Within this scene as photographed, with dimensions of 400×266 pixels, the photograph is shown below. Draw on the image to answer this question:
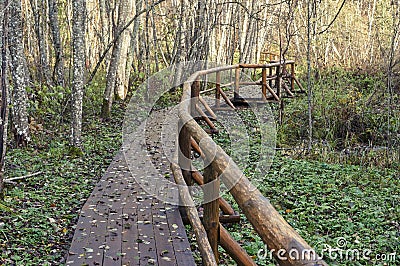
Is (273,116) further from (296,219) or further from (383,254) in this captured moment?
(383,254)

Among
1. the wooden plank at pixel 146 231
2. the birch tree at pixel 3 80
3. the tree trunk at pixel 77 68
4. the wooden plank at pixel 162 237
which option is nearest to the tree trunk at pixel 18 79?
the tree trunk at pixel 77 68

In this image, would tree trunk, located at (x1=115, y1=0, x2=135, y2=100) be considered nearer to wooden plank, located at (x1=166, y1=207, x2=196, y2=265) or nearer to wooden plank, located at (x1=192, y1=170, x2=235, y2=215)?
wooden plank, located at (x1=192, y1=170, x2=235, y2=215)

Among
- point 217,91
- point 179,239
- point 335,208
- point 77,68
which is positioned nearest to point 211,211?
point 179,239

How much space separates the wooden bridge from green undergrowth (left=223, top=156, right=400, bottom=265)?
75cm

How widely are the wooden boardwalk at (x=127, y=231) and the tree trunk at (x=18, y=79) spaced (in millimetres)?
2757

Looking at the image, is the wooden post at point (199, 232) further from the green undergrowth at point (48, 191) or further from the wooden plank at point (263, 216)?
the green undergrowth at point (48, 191)

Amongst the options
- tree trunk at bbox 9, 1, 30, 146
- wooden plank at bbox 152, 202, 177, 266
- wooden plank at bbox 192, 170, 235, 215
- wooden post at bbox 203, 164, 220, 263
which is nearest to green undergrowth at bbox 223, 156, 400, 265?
wooden plank at bbox 192, 170, 235, 215

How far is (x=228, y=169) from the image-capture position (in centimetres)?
→ 306

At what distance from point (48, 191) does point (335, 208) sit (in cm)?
373

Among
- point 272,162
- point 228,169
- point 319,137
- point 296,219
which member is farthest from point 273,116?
point 228,169

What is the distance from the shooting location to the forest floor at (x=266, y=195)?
15.8 ft

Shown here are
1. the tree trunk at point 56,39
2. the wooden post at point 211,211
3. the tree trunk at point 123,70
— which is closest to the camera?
the wooden post at point 211,211

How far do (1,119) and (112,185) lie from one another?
1.69 meters

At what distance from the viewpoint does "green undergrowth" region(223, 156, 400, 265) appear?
5137 mm
